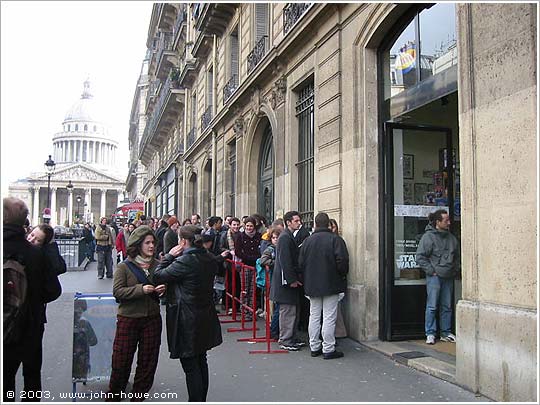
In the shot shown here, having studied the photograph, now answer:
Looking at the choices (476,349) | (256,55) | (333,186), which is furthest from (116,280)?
(256,55)

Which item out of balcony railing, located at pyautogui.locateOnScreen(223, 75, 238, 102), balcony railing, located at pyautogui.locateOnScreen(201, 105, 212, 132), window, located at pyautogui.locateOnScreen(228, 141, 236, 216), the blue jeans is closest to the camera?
the blue jeans

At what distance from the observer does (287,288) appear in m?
7.62

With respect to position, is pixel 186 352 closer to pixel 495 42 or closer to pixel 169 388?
pixel 169 388

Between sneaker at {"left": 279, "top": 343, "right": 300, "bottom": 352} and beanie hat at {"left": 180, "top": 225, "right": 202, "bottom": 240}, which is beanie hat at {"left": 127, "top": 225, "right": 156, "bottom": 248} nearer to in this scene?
beanie hat at {"left": 180, "top": 225, "right": 202, "bottom": 240}

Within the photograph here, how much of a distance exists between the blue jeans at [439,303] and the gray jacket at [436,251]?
142 mm

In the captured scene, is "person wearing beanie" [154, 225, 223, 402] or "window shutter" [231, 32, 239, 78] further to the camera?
"window shutter" [231, 32, 239, 78]

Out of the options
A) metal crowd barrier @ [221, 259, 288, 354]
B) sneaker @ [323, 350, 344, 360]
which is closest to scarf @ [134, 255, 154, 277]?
metal crowd barrier @ [221, 259, 288, 354]

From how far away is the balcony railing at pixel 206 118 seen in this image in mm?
20680

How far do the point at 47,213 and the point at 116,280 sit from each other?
80.5ft

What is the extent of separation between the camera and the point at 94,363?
5.57 m

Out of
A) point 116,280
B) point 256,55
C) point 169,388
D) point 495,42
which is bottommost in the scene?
point 169,388

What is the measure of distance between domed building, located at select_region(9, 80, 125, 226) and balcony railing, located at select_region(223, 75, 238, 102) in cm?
11096

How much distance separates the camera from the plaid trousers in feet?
16.6

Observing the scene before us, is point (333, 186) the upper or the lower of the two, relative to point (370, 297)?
upper
